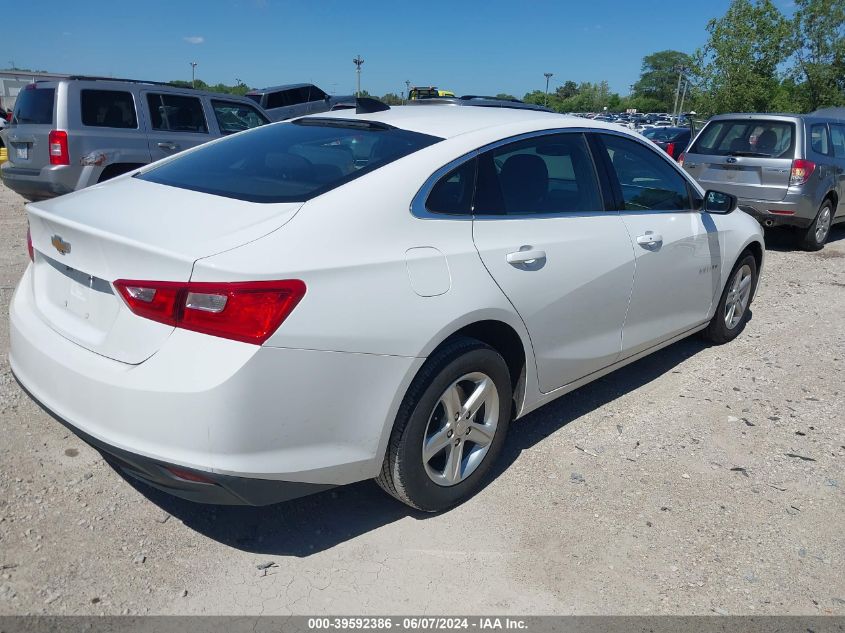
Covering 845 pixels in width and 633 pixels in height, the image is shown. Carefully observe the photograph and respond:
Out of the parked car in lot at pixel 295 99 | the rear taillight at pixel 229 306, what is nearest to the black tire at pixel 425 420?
the rear taillight at pixel 229 306

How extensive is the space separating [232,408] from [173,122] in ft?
26.1

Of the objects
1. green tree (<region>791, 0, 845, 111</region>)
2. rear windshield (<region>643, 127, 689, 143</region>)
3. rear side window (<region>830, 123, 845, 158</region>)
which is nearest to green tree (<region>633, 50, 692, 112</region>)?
green tree (<region>791, 0, 845, 111</region>)

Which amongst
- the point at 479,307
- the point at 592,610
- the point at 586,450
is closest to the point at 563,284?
the point at 479,307

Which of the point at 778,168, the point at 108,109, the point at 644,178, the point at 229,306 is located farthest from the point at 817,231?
the point at 229,306

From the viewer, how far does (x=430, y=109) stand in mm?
3752

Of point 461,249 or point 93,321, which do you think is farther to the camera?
point 461,249

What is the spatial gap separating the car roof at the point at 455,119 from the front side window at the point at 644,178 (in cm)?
16

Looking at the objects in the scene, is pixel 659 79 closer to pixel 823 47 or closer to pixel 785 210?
pixel 823 47

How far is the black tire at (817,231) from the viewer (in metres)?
9.34

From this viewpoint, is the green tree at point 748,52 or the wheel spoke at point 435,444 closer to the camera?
the wheel spoke at point 435,444

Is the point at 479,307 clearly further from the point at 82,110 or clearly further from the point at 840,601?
the point at 82,110

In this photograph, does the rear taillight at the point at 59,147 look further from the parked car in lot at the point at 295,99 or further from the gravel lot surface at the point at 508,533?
the parked car in lot at the point at 295,99

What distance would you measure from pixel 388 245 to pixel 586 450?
1765mm

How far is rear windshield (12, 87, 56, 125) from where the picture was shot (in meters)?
8.41
